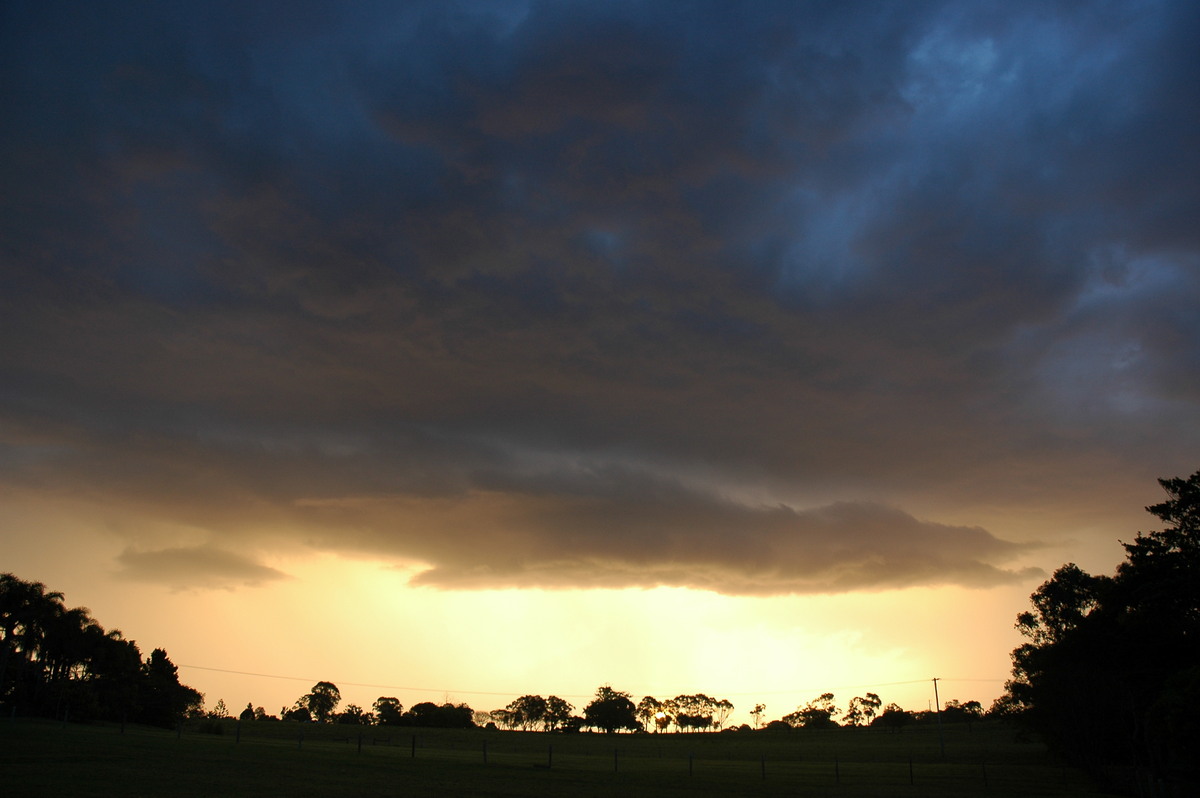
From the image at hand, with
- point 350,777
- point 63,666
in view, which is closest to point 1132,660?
point 350,777

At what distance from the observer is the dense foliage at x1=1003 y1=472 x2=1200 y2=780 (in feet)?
150

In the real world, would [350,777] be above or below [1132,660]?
below

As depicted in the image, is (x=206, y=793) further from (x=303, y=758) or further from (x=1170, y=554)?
(x=1170, y=554)

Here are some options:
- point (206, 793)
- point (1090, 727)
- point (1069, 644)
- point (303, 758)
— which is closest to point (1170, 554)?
point (1090, 727)

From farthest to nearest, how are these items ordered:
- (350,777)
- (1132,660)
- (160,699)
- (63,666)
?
(160,699) < (63,666) < (1132,660) < (350,777)

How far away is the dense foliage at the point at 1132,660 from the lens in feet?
150

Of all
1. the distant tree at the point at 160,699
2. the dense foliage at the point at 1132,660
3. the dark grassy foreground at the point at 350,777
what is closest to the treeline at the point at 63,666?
the distant tree at the point at 160,699

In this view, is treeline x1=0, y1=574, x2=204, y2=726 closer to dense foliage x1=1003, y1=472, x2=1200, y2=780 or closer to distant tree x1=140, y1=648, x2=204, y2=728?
distant tree x1=140, y1=648, x2=204, y2=728

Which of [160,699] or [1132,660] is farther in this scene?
[160,699]

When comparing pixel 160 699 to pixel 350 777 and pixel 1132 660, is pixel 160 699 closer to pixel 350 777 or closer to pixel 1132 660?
pixel 350 777

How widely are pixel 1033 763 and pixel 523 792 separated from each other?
82670mm

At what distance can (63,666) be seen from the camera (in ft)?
364

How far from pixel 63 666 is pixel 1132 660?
130421 mm

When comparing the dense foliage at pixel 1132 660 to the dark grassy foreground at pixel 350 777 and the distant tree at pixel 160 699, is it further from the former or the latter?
the distant tree at pixel 160 699
